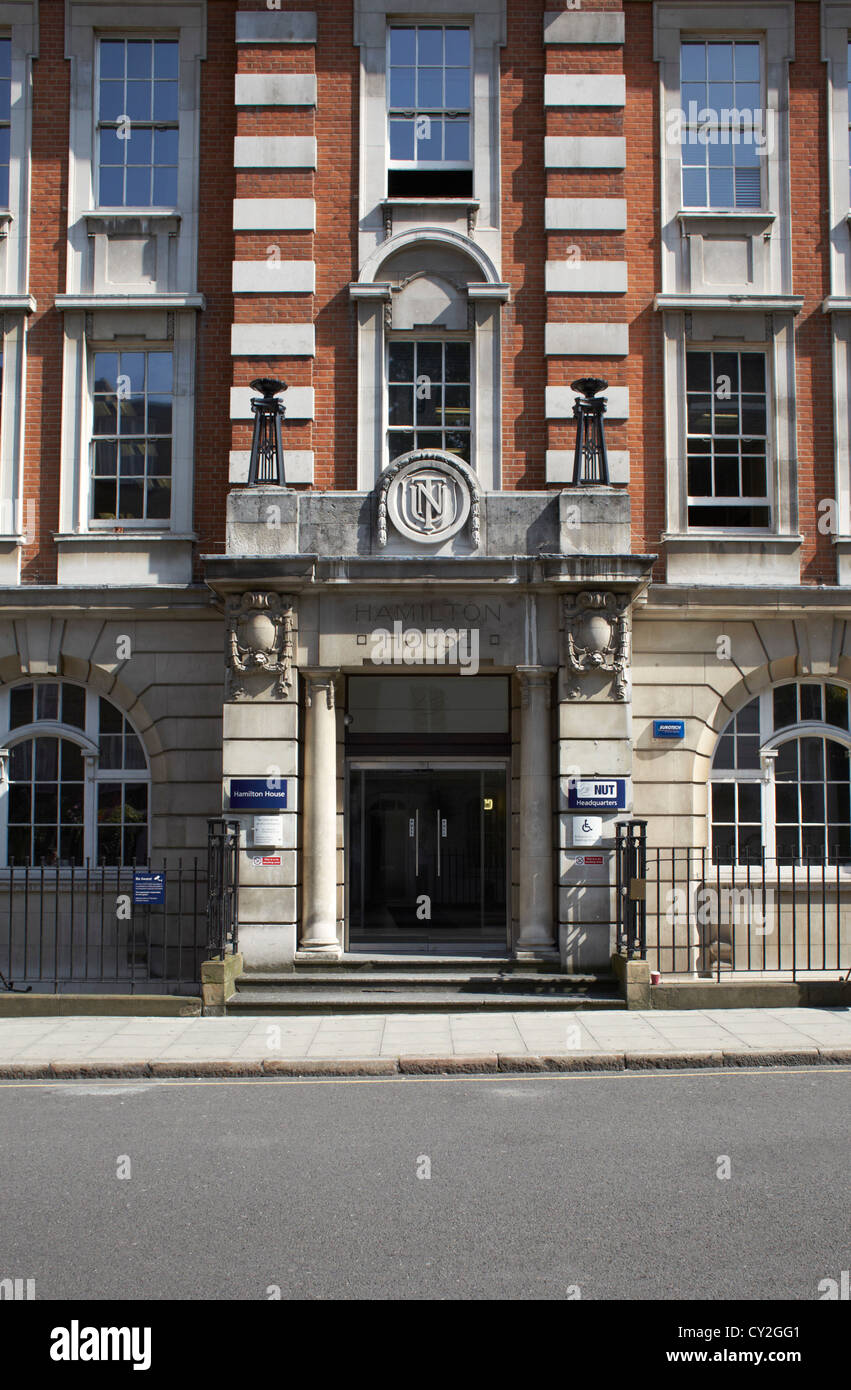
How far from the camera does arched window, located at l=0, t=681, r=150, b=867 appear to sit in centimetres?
1494

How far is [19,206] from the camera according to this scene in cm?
1536

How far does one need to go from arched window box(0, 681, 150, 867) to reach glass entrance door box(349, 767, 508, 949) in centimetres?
286

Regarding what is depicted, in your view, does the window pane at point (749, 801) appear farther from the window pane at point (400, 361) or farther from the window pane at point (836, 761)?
the window pane at point (400, 361)

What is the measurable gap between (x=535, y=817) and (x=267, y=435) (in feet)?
18.0

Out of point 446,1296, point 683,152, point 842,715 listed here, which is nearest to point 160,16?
point 683,152

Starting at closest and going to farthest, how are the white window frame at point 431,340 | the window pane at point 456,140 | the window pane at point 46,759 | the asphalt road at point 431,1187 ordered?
the asphalt road at point 431,1187
the white window frame at point 431,340
the window pane at point 46,759
the window pane at point 456,140

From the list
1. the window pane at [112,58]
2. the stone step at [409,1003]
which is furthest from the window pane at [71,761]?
the window pane at [112,58]

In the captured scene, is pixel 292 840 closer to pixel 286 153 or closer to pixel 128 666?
pixel 128 666

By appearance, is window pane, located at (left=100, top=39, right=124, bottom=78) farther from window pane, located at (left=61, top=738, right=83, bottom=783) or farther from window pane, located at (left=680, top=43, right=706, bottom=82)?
window pane, located at (left=61, top=738, right=83, bottom=783)

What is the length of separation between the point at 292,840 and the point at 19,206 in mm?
9088

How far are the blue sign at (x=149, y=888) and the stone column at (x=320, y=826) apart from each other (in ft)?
5.48

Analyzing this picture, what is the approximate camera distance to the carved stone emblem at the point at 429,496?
1361cm

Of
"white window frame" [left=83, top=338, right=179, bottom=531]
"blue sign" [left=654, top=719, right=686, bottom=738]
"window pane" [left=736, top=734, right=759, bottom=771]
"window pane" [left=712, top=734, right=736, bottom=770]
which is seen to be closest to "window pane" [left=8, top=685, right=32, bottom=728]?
"white window frame" [left=83, top=338, right=179, bottom=531]

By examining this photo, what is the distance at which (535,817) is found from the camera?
13414 mm
